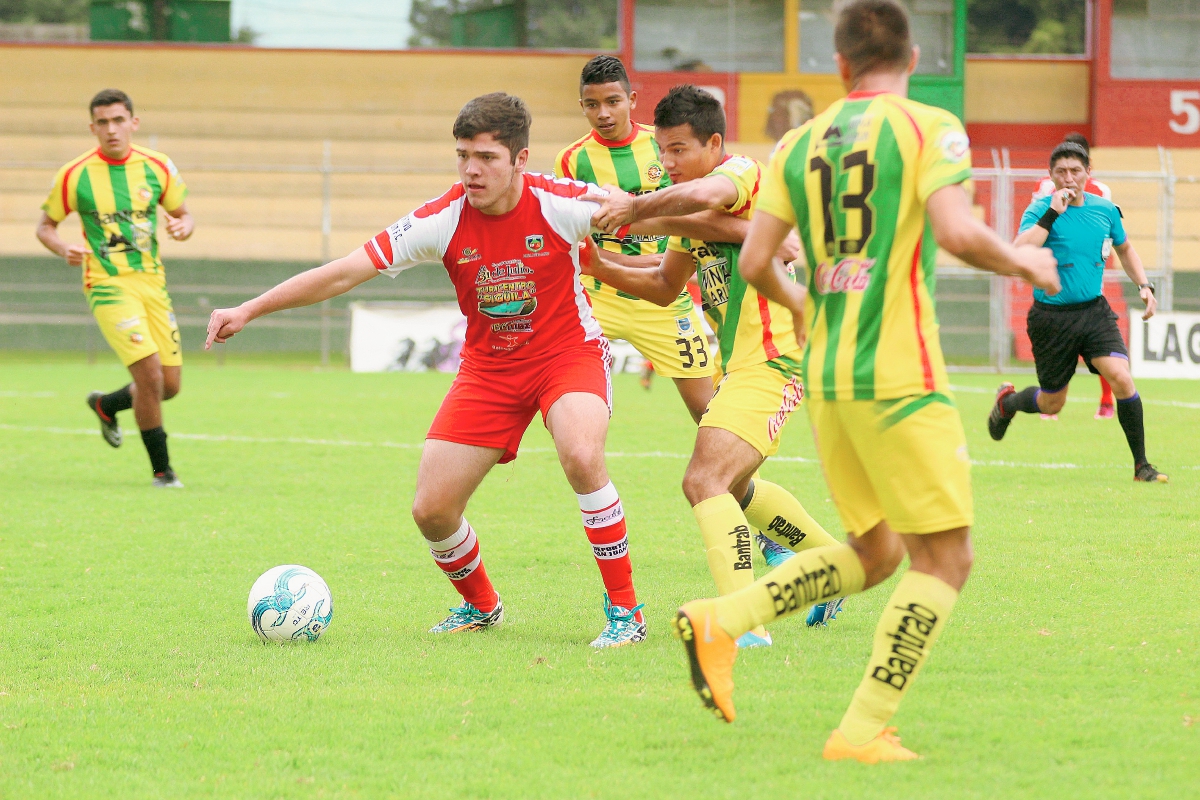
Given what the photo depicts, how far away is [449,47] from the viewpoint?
1106 inches

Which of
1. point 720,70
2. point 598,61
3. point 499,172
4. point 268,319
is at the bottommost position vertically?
point 268,319

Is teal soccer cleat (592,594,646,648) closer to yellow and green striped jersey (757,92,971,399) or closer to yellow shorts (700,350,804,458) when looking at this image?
yellow shorts (700,350,804,458)

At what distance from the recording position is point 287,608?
514 centimetres

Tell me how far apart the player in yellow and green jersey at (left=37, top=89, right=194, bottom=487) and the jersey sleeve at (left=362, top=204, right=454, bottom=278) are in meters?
5.08

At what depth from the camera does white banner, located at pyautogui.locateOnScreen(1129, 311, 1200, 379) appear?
721 inches

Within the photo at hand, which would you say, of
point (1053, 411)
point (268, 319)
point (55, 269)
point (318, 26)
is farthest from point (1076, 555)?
point (318, 26)

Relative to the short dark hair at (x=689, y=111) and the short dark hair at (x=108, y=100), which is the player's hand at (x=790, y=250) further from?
the short dark hair at (x=108, y=100)

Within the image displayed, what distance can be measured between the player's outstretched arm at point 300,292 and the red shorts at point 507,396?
61cm

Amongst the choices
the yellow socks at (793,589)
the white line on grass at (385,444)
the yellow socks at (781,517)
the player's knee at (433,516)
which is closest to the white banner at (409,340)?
the white line on grass at (385,444)

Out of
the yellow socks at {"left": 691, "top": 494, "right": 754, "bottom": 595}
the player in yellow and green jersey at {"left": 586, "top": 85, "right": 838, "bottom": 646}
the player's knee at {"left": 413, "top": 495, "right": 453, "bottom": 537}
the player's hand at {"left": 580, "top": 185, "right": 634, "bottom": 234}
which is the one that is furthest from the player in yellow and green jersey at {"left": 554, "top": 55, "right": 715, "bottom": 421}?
the player's knee at {"left": 413, "top": 495, "right": 453, "bottom": 537}

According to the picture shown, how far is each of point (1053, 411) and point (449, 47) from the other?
2097 cm

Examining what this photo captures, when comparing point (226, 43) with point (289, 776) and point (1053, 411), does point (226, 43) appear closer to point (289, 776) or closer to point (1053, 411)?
point (1053, 411)

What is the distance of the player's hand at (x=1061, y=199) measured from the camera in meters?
9.30

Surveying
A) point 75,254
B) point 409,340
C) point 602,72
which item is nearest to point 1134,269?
point 602,72
